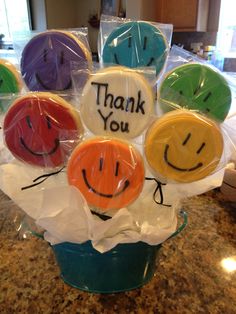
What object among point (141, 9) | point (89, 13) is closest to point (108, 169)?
point (141, 9)

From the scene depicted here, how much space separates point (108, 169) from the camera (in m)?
0.38

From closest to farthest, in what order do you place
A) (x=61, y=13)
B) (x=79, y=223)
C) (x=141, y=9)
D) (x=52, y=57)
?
1. (x=79, y=223)
2. (x=52, y=57)
3. (x=141, y=9)
4. (x=61, y=13)

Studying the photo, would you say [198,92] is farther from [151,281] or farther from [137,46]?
[151,281]

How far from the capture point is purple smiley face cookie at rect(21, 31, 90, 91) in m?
0.48

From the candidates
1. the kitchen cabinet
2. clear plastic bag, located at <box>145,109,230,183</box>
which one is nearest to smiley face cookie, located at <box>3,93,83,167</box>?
clear plastic bag, located at <box>145,109,230,183</box>

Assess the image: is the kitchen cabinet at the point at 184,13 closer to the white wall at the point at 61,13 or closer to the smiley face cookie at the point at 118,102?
the white wall at the point at 61,13

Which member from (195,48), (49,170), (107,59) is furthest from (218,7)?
(49,170)

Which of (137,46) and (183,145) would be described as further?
(137,46)

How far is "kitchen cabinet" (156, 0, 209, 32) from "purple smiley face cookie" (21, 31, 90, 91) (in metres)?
2.62

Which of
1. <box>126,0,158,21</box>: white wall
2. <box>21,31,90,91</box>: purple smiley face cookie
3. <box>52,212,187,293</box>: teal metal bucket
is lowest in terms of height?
<box>52,212,187,293</box>: teal metal bucket

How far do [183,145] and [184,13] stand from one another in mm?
2779

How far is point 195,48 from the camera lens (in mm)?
2812

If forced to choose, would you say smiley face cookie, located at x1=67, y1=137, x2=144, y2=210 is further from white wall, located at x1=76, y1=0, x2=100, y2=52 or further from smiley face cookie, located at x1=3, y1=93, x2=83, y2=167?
white wall, located at x1=76, y1=0, x2=100, y2=52

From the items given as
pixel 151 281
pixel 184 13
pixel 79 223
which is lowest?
pixel 151 281
